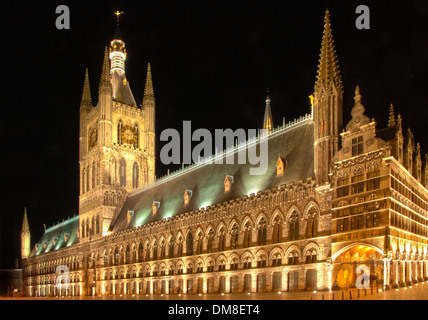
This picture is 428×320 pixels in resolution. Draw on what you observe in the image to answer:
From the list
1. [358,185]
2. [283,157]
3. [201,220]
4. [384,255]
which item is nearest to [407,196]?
[358,185]

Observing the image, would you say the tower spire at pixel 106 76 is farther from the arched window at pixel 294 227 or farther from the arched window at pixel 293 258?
the arched window at pixel 293 258

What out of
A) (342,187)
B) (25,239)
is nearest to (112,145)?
(342,187)

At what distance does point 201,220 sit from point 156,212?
13077mm

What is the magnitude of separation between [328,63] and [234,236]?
19880mm

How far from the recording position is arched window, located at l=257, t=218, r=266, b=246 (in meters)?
49.7

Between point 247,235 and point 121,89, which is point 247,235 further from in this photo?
point 121,89

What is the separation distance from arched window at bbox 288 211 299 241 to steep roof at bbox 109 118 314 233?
141 inches

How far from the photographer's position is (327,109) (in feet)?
149

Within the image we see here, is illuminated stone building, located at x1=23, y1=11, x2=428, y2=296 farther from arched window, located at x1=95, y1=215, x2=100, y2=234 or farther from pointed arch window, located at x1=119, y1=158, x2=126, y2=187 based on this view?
arched window, located at x1=95, y1=215, x2=100, y2=234

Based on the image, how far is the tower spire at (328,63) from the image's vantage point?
46281mm

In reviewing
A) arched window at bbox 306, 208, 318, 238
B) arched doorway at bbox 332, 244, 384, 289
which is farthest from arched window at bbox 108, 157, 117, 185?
arched doorway at bbox 332, 244, 384, 289

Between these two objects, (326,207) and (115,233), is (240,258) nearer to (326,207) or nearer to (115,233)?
(326,207)

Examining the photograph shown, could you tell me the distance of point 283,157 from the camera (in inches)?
2061
